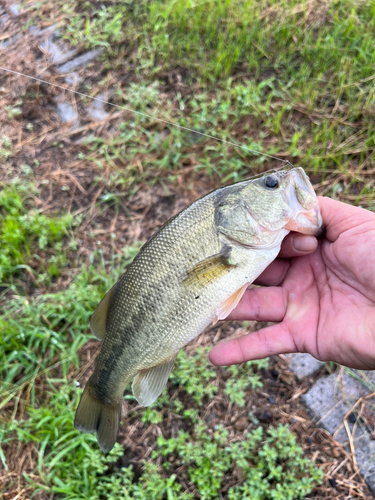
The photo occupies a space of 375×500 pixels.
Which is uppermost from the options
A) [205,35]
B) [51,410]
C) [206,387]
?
[205,35]

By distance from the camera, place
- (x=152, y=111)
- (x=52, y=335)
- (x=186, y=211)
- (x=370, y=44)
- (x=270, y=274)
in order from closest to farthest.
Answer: (x=186, y=211) < (x=270, y=274) < (x=52, y=335) < (x=370, y=44) < (x=152, y=111)

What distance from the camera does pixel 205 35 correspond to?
4422 millimetres

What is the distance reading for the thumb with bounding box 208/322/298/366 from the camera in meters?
2.24

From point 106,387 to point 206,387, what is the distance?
37.7 inches

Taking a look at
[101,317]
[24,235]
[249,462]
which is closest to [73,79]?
[24,235]

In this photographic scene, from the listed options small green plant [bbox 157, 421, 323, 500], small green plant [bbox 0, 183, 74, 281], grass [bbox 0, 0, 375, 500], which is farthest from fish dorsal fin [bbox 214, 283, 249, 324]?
small green plant [bbox 0, 183, 74, 281]

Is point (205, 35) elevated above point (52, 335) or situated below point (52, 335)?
above

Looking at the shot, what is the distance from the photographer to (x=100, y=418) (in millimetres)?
2268

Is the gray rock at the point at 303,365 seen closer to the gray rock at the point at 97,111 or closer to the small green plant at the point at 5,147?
the gray rock at the point at 97,111

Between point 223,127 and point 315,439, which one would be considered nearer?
point 315,439

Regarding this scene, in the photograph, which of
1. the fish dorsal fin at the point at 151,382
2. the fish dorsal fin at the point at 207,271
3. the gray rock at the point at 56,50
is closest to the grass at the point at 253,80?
the gray rock at the point at 56,50

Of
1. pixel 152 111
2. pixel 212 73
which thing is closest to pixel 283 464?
pixel 152 111

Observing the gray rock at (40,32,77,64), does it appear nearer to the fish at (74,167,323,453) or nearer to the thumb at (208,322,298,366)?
the fish at (74,167,323,453)

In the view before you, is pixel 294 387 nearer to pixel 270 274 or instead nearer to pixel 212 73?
pixel 270 274
